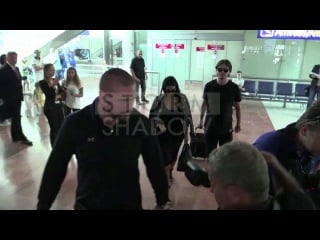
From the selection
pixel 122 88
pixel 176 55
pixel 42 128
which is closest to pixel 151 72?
pixel 176 55

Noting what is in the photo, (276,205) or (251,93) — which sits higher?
A: (276,205)

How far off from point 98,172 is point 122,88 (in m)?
0.49

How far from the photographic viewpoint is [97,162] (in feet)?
5.61

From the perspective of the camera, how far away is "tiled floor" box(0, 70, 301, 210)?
3.65 metres

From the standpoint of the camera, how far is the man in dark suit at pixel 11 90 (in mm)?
5238

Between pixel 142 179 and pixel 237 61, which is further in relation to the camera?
pixel 237 61

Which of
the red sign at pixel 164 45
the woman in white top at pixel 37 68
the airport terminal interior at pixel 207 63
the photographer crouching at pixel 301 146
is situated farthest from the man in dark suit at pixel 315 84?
the woman in white top at pixel 37 68

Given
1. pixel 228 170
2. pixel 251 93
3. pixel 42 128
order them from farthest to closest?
1. pixel 251 93
2. pixel 42 128
3. pixel 228 170

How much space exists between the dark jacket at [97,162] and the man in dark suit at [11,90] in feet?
13.5

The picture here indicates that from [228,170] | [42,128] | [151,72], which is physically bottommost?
[42,128]

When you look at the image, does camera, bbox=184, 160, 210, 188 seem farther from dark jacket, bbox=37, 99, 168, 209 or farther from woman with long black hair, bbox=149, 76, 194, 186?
woman with long black hair, bbox=149, 76, 194, 186

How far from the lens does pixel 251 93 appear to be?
1023cm

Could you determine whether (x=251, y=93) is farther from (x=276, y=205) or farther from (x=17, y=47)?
(x=276, y=205)

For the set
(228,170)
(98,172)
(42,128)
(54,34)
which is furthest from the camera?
(54,34)
